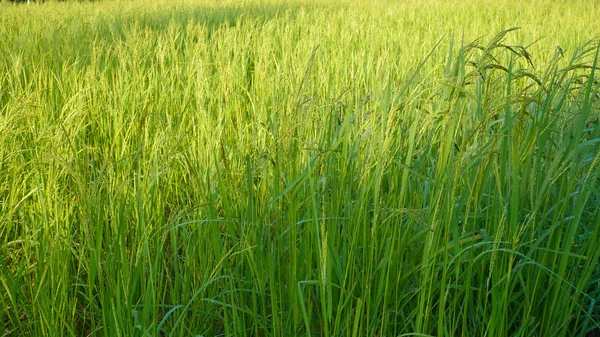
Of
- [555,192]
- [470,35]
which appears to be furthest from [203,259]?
[470,35]

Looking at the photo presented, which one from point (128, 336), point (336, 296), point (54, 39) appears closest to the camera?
point (128, 336)

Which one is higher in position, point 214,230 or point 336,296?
point 214,230

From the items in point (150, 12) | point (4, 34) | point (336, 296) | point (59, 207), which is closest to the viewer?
point (336, 296)

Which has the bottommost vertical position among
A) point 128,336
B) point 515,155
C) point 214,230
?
point 128,336

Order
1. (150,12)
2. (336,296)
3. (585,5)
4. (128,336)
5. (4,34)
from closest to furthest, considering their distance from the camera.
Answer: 1. (128,336)
2. (336,296)
3. (4,34)
4. (150,12)
5. (585,5)

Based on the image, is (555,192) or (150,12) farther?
(150,12)

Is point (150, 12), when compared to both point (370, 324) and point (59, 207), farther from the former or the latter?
point (370, 324)

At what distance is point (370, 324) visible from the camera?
979mm

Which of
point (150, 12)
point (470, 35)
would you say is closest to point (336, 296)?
point (470, 35)

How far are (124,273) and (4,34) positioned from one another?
3.33 metres

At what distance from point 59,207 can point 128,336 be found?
1.46ft

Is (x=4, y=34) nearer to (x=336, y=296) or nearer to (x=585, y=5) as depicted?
(x=336, y=296)

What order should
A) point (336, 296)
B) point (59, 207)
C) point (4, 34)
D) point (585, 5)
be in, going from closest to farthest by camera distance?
point (336, 296)
point (59, 207)
point (4, 34)
point (585, 5)

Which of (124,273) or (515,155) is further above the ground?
(515,155)
